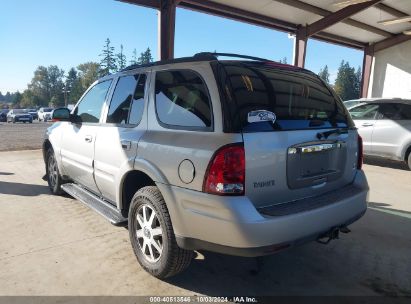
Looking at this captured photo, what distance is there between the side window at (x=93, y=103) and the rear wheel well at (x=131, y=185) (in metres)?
1.09

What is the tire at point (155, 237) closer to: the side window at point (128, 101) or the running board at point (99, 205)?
the running board at point (99, 205)

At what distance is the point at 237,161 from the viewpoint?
8.18 ft

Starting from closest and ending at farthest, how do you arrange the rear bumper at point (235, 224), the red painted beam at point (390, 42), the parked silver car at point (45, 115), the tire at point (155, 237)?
the rear bumper at point (235, 224) < the tire at point (155, 237) < the red painted beam at point (390, 42) < the parked silver car at point (45, 115)

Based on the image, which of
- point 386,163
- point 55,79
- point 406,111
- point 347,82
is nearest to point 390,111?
point 406,111

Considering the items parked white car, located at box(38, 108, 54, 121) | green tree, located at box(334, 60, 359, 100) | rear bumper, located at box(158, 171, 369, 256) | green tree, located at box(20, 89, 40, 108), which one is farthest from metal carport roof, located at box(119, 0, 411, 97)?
green tree, located at box(20, 89, 40, 108)

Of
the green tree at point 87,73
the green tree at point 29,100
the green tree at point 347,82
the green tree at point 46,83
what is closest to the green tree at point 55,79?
the green tree at point 46,83

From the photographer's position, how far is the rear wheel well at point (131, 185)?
11.1ft

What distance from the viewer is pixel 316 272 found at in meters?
3.32

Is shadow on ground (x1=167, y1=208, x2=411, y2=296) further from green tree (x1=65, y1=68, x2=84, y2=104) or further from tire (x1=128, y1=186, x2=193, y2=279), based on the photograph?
green tree (x1=65, y1=68, x2=84, y2=104)

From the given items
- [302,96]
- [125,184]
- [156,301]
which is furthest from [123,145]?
[302,96]

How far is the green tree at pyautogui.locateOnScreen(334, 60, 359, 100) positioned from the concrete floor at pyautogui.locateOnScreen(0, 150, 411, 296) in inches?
3898

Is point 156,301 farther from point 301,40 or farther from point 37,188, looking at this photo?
point 301,40

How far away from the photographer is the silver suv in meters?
2.50

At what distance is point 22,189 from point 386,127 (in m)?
8.01
